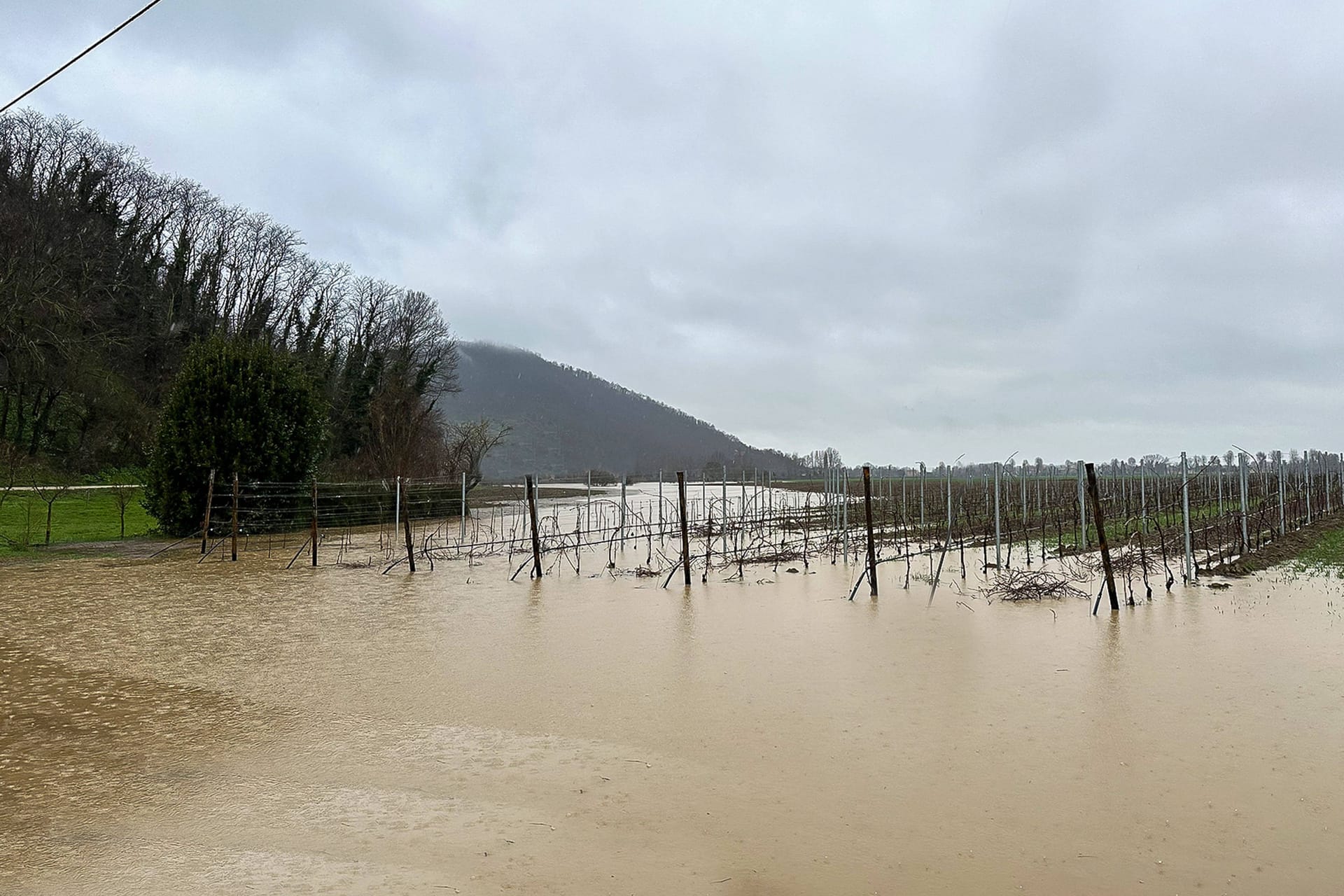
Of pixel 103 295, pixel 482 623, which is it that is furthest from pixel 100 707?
pixel 103 295

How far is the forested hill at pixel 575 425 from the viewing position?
9275 centimetres

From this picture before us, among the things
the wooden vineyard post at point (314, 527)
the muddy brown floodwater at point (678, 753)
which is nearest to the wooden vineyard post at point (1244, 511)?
the muddy brown floodwater at point (678, 753)

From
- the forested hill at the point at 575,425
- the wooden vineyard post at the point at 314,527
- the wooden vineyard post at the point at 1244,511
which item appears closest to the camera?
the wooden vineyard post at the point at 1244,511

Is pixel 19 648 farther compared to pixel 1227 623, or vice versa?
pixel 1227 623

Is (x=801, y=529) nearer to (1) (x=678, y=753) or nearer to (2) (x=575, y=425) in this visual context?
(1) (x=678, y=753)

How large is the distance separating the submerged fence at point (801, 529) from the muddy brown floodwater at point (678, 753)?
2.57 metres

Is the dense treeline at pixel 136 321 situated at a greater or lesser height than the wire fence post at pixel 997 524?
greater

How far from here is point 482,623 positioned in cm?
898

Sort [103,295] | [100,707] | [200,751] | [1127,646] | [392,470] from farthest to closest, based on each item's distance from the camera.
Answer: [103,295]
[392,470]
[1127,646]
[100,707]
[200,751]

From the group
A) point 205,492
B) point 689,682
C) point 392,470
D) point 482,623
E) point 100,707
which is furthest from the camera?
point 392,470

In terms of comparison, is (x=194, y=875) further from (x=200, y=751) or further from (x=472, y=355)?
(x=472, y=355)

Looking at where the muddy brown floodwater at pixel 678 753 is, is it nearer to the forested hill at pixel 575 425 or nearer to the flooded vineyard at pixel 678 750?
the flooded vineyard at pixel 678 750

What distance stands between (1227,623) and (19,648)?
12056mm

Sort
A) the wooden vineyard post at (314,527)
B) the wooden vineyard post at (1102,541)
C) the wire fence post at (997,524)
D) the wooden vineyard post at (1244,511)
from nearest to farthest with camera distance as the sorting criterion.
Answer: the wooden vineyard post at (1102,541)
the wire fence post at (997,524)
the wooden vineyard post at (1244,511)
the wooden vineyard post at (314,527)
